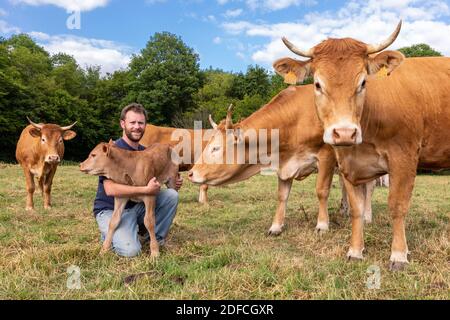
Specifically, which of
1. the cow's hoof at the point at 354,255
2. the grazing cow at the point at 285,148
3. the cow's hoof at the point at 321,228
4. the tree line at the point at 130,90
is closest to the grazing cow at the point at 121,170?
the grazing cow at the point at 285,148

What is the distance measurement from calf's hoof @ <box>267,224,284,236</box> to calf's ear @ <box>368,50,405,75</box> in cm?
293

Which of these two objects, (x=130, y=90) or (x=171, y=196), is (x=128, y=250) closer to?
(x=171, y=196)

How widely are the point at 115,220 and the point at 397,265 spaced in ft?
10.3

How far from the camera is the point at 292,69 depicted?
4426 mm

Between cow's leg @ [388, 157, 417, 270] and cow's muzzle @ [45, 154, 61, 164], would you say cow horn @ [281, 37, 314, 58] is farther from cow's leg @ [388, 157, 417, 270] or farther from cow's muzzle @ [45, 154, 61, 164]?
cow's muzzle @ [45, 154, 61, 164]

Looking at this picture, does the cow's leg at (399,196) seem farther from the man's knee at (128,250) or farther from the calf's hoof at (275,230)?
the man's knee at (128,250)

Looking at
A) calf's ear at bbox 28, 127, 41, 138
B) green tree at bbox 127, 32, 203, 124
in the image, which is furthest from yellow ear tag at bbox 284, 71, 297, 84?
green tree at bbox 127, 32, 203, 124

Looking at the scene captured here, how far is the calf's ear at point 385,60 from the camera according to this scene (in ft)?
13.4

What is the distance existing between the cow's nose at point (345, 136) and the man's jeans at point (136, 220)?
256 centimetres

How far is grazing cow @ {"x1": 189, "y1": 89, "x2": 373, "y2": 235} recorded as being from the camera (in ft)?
20.4

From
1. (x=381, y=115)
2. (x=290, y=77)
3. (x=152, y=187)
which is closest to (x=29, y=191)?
(x=152, y=187)
